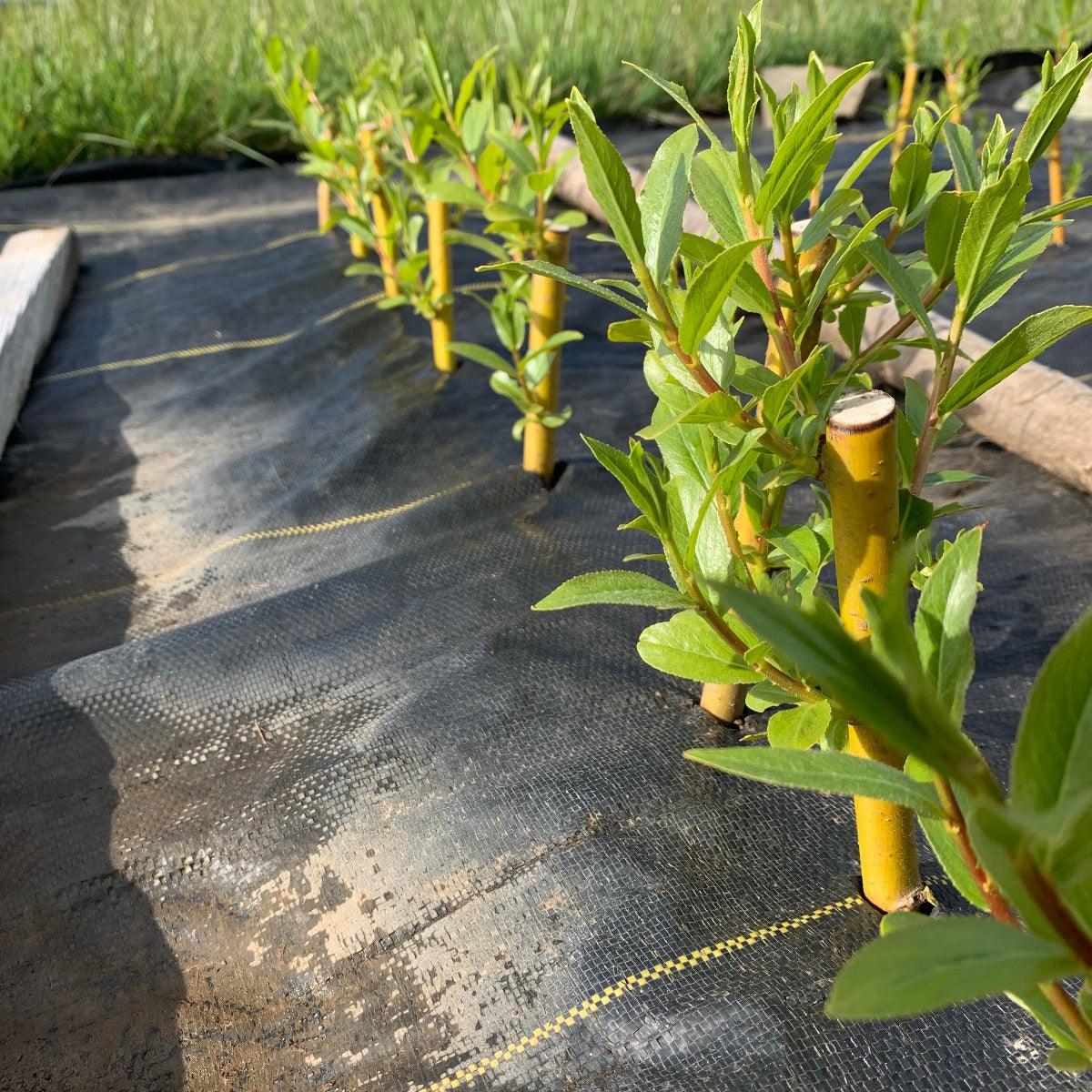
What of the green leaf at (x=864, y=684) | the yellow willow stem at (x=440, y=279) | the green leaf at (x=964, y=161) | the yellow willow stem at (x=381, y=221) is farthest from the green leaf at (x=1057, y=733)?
the yellow willow stem at (x=381, y=221)

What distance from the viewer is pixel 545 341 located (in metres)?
1.96

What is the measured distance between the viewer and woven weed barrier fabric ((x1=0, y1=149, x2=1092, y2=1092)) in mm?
955

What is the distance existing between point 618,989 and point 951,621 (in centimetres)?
54

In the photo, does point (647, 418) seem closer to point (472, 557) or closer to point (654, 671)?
point (472, 557)

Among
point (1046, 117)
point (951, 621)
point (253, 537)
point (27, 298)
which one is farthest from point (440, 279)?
point (951, 621)

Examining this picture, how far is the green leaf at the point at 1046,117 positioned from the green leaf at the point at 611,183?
28 cm

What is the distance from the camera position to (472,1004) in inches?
39.1

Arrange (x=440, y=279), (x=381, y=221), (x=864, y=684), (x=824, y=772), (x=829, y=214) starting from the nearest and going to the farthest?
(x=864, y=684)
(x=824, y=772)
(x=829, y=214)
(x=440, y=279)
(x=381, y=221)

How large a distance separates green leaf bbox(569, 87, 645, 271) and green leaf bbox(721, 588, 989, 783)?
388 mm

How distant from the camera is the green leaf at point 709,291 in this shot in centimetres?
67

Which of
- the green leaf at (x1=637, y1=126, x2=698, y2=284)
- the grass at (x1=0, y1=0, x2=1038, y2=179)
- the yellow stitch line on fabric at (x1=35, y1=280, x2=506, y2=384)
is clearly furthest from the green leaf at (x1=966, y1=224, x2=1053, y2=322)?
the grass at (x1=0, y1=0, x2=1038, y2=179)

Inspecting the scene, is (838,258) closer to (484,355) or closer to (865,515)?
(865,515)

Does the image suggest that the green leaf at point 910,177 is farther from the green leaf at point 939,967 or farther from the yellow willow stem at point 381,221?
the yellow willow stem at point 381,221

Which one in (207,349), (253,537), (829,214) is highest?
(829,214)
